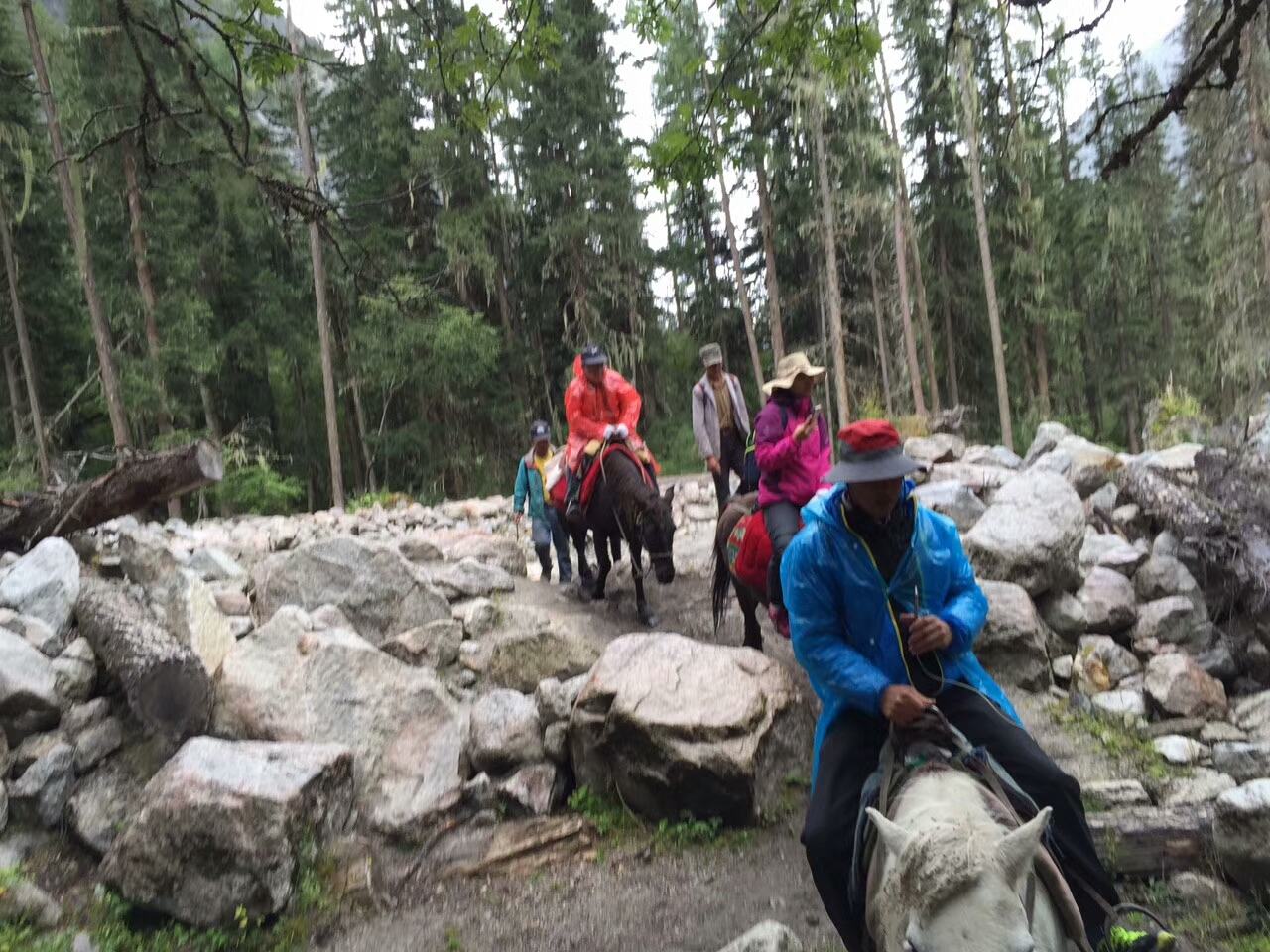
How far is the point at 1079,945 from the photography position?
6.45 feet

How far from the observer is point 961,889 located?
5.74 feet

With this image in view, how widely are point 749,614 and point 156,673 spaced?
3934 mm

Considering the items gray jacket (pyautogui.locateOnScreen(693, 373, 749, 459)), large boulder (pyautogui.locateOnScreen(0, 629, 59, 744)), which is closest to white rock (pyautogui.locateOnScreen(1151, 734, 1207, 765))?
gray jacket (pyautogui.locateOnScreen(693, 373, 749, 459))

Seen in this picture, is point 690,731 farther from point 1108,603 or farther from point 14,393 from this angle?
point 14,393

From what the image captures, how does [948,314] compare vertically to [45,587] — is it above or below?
above

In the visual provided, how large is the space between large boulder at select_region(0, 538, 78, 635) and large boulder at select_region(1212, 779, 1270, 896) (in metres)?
6.40

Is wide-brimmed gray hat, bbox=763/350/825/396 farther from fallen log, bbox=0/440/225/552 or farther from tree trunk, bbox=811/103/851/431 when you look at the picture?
tree trunk, bbox=811/103/851/431

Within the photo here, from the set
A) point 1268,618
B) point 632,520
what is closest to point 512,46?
point 632,520

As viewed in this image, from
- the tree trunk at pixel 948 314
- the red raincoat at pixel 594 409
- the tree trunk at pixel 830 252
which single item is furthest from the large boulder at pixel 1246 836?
the tree trunk at pixel 948 314

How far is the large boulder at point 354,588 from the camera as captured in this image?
655 cm

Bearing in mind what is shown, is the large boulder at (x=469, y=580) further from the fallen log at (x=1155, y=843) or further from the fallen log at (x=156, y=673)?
the fallen log at (x=1155, y=843)

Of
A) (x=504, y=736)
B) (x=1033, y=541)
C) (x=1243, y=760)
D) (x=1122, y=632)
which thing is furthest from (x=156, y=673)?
(x=1122, y=632)

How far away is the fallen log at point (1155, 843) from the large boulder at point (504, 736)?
3.08 m

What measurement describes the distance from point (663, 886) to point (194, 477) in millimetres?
4845
